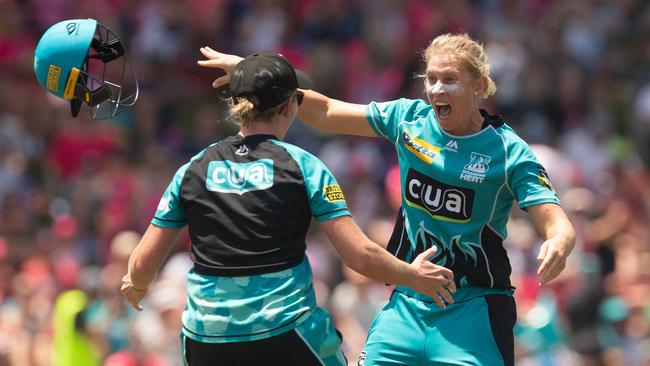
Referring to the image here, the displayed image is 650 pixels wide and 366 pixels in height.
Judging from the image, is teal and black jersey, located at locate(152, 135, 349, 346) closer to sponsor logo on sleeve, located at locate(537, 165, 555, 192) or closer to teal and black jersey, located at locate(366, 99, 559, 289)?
teal and black jersey, located at locate(366, 99, 559, 289)

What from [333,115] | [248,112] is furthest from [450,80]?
[248,112]

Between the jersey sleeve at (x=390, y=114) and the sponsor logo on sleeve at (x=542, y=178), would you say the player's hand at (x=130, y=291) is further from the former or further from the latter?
the sponsor logo on sleeve at (x=542, y=178)

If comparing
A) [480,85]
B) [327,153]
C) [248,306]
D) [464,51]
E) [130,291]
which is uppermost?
[464,51]

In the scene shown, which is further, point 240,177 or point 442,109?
point 442,109

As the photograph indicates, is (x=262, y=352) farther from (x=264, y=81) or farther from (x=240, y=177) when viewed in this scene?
(x=264, y=81)

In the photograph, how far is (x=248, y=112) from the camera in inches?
199

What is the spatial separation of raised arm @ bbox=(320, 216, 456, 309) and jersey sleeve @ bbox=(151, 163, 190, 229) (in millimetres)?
592

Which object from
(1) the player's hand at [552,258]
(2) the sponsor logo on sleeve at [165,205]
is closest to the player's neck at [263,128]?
(2) the sponsor logo on sleeve at [165,205]

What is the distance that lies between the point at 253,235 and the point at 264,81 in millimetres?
635

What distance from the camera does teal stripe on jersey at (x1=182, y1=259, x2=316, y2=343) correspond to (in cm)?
487

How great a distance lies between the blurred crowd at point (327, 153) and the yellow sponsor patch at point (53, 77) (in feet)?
14.1

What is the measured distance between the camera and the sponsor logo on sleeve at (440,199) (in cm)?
552

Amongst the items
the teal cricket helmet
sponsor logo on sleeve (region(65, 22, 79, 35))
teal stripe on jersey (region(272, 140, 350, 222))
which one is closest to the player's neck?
teal stripe on jersey (region(272, 140, 350, 222))

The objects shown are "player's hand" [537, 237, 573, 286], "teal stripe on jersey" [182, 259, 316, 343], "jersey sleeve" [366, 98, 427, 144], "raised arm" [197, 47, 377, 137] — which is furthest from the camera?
"raised arm" [197, 47, 377, 137]
